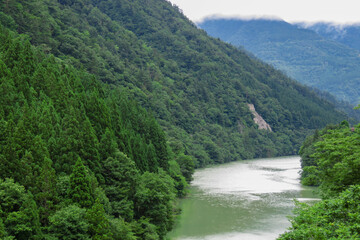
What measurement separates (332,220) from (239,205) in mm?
54989

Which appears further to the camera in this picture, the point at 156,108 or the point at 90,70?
the point at 156,108

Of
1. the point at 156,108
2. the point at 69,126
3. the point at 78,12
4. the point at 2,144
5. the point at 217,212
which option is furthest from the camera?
the point at 78,12

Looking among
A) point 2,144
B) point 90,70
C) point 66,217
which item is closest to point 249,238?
point 66,217

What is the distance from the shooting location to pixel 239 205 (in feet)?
256

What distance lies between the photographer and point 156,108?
147 m

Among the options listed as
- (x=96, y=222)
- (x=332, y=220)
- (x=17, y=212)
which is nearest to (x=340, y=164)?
(x=332, y=220)

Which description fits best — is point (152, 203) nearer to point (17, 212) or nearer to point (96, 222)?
point (96, 222)

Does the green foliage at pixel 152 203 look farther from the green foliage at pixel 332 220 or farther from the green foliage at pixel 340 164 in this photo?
the green foliage at pixel 332 220

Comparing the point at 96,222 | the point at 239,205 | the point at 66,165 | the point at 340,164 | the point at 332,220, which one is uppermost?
the point at 340,164

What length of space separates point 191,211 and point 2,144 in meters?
43.5

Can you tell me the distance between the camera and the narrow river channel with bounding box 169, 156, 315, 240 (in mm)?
59978

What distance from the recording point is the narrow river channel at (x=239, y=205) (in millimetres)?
59978

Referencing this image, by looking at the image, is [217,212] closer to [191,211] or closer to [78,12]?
[191,211]

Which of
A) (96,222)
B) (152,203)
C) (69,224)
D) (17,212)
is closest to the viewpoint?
(17,212)
